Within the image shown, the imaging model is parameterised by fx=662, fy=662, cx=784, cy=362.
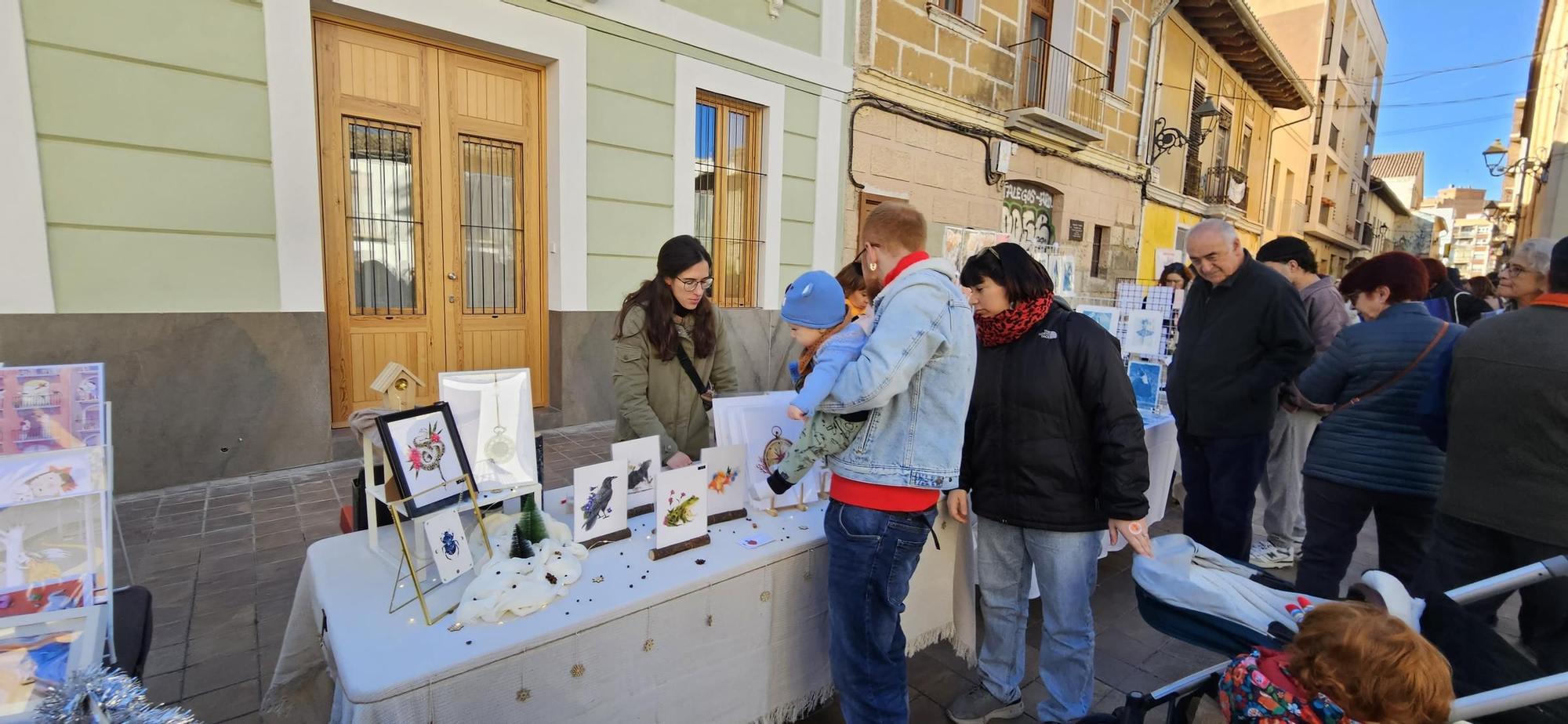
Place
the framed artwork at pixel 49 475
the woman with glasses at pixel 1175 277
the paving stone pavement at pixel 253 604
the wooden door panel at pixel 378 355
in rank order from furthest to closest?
1. the woman with glasses at pixel 1175 277
2. the wooden door panel at pixel 378 355
3. the paving stone pavement at pixel 253 604
4. the framed artwork at pixel 49 475

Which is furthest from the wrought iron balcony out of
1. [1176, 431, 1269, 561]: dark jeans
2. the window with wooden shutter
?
[1176, 431, 1269, 561]: dark jeans

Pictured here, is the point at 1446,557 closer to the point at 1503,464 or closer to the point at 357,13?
the point at 1503,464

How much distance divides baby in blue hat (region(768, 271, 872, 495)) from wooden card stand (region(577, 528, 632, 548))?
52cm

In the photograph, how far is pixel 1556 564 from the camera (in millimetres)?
1615

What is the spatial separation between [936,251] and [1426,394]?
601cm

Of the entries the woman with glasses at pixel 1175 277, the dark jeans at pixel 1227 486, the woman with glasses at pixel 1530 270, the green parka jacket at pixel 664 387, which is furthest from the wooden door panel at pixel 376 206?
the woman with glasses at pixel 1175 277

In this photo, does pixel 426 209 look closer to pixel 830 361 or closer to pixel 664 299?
pixel 664 299

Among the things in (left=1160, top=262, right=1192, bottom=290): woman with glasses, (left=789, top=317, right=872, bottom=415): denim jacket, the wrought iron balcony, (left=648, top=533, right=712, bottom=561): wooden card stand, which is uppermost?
the wrought iron balcony

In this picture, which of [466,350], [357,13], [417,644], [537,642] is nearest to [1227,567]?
[537,642]

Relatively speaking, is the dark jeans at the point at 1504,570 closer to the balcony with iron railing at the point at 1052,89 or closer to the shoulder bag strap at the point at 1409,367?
the shoulder bag strap at the point at 1409,367

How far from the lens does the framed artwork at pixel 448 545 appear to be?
1.56 metres

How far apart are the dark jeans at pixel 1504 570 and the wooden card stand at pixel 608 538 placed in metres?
2.42

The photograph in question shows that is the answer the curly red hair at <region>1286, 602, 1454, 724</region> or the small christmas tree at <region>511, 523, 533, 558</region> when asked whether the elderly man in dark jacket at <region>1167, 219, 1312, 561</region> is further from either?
the small christmas tree at <region>511, 523, 533, 558</region>

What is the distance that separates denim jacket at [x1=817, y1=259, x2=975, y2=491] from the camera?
5.03 ft
